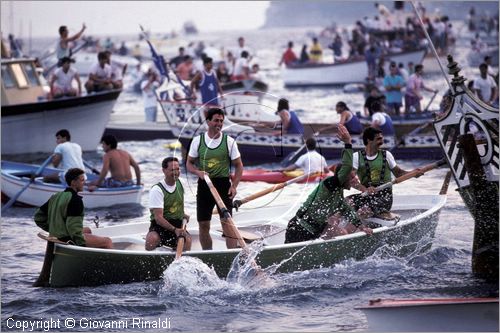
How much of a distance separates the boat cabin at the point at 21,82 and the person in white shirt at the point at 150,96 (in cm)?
316

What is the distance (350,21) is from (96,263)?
11973cm

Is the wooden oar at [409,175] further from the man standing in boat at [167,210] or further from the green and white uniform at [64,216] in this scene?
the green and white uniform at [64,216]

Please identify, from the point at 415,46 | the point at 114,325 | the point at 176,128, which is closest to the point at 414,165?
the point at 176,128

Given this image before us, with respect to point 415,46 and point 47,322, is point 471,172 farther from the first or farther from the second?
point 415,46

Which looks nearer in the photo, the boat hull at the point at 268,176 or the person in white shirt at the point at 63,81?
the boat hull at the point at 268,176

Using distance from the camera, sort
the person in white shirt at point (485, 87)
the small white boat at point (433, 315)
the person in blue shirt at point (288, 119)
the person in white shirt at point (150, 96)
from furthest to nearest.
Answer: the person in white shirt at point (150, 96)
the person in white shirt at point (485, 87)
the person in blue shirt at point (288, 119)
the small white boat at point (433, 315)

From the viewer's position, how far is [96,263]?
12.6 meters

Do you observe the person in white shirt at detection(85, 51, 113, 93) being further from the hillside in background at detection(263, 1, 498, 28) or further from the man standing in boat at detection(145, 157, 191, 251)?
the hillside in background at detection(263, 1, 498, 28)

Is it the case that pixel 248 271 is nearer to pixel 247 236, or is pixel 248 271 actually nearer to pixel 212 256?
pixel 212 256

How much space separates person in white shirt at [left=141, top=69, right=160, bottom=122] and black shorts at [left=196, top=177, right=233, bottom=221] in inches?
573

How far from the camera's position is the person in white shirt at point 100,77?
2495 centimetres

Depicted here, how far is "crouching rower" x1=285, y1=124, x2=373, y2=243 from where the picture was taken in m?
13.0

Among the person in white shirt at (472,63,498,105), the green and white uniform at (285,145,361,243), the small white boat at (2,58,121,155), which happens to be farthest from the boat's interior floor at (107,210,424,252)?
the person in white shirt at (472,63,498,105)

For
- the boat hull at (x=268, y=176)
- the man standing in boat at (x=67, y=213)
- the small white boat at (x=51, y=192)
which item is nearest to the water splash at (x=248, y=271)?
the man standing in boat at (x=67, y=213)
